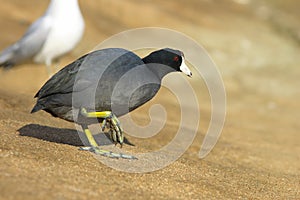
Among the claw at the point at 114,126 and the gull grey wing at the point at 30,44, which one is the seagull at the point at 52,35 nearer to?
the gull grey wing at the point at 30,44

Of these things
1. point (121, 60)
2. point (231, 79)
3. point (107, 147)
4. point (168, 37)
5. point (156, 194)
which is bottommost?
point (156, 194)

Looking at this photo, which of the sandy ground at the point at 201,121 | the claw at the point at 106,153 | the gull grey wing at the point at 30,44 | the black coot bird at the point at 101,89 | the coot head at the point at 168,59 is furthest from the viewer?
the gull grey wing at the point at 30,44

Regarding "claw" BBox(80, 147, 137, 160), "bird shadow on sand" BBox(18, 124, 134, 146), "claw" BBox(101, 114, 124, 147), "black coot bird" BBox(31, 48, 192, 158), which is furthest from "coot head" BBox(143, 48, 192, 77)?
"bird shadow on sand" BBox(18, 124, 134, 146)

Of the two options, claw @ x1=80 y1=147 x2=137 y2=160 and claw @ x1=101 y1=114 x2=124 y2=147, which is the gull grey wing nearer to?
claw @ x1=101 y1=114 x2=124 y2=147

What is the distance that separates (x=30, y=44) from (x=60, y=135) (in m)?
4.36

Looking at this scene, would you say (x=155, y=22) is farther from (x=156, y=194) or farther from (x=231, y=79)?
(x=156, y=194)

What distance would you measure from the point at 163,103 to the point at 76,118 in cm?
599

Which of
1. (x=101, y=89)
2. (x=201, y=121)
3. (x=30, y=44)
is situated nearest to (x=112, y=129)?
(x=101, y=89)

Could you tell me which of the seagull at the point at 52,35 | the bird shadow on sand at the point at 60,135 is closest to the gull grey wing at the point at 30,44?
the seagull at the point at 52,35

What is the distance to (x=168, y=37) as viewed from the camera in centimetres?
1576

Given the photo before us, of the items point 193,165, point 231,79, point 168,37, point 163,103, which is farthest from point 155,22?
point 193,165

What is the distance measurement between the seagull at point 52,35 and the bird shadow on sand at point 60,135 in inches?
145

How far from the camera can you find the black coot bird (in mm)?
5129

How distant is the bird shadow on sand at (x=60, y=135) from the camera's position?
5797 millimetres
